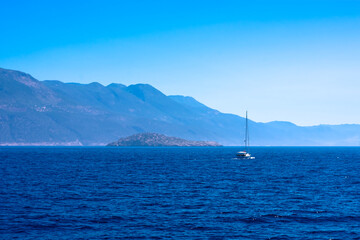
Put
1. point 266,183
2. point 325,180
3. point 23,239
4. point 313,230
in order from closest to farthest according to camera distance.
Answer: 1. point 23,239
2. point 313,230
3. point 266,183
4. point 325,180

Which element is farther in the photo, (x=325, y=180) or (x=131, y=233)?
(x=325, y=180)

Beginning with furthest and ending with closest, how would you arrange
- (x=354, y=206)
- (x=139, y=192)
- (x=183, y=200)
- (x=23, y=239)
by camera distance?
1. (x=139, y=192)
2. (x=183, y=200)
3. (x=354, y=206)
4. (x=23, y=239)

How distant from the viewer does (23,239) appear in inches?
1391

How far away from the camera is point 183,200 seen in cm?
5500

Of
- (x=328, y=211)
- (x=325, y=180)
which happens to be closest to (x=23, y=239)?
(x=328, y=211)

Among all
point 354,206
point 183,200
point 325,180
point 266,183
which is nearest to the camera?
point 354,206

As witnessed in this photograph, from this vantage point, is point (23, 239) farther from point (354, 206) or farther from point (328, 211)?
point (354, 206)

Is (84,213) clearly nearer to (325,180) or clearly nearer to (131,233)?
(131,233)

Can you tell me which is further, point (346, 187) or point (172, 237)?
point (346, 187)

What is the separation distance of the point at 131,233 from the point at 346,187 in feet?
149

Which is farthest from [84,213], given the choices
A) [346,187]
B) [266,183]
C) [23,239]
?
[346,187]

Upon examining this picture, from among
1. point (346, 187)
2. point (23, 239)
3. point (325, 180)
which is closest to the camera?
point (23, 239)

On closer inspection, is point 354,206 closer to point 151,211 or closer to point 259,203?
point 259,203

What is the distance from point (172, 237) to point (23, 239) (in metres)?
12.7
